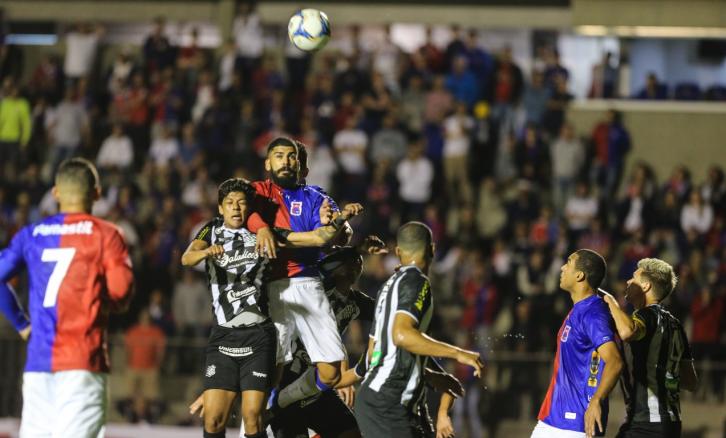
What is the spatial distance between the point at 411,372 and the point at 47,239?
2543 millimetres

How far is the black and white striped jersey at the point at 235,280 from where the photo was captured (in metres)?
8.66

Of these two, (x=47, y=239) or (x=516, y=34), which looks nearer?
(x=47, y=239)

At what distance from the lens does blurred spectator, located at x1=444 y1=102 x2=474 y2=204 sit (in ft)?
63.0

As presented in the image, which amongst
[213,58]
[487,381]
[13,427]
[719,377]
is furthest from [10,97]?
[719,377]

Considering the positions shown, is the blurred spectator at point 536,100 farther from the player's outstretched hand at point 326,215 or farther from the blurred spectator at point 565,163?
the player's outstretched hand at point 326,215

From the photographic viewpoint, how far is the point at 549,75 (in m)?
20.4

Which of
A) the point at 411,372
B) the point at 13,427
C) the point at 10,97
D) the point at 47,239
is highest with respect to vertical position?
the point at 10,97

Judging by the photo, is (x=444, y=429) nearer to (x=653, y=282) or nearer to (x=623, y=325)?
(x=623, y=325)

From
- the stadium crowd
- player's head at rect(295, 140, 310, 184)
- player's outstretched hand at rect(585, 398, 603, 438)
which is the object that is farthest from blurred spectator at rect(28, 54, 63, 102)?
player's outstretched hand at rect(585, 398, 603, 438)

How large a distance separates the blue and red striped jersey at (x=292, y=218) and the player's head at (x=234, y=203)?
47 centimetres

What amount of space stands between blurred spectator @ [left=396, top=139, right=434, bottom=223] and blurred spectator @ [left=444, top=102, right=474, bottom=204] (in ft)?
2.42

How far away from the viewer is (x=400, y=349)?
7355mm

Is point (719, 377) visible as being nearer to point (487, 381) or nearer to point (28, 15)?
point (487, 381)

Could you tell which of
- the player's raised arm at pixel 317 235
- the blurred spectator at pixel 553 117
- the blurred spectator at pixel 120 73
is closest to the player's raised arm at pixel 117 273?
the player's raised arm at pixel 317 235
